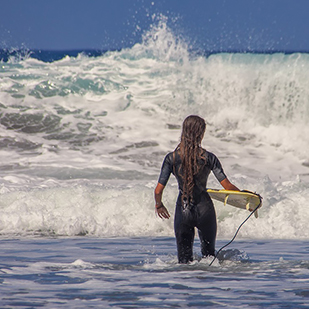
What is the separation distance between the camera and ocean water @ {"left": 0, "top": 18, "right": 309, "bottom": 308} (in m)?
5.69

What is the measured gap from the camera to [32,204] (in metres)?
10.5

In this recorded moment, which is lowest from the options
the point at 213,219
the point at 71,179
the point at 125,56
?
the point at 213,219

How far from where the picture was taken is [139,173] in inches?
560

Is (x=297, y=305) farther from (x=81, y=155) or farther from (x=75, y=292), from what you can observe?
(x=81, y=155)

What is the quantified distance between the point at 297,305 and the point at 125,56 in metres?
19.9

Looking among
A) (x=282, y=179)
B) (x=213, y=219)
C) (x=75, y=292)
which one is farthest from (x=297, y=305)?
(x=282, y=179)

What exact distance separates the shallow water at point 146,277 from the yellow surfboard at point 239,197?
26.2 inches

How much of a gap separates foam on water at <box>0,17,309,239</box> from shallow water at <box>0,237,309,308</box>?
1715 millimetres

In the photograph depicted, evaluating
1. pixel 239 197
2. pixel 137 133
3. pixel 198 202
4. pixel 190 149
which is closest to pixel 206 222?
pixel 198 202

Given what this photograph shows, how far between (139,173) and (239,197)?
8.21m

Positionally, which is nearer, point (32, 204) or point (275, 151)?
point (32, 204)

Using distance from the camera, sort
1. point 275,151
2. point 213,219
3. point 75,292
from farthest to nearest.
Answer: point 275,151 → point 213,219 → point 75,292

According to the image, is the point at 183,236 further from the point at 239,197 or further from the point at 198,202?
the point at 239,197

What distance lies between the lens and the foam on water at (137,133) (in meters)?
10.0
